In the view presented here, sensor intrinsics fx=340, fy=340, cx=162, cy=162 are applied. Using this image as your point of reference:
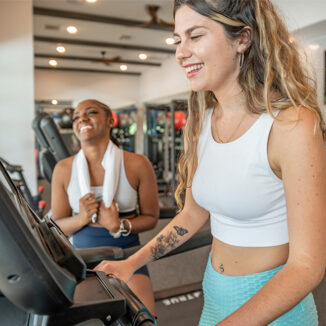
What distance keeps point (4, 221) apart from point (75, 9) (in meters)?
6.82

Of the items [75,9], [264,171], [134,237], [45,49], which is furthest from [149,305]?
[45,49]

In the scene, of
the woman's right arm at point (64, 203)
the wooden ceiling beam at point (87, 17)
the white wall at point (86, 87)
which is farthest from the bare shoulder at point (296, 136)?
the white wall at point (86, 87)

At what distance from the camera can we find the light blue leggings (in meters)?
0.87

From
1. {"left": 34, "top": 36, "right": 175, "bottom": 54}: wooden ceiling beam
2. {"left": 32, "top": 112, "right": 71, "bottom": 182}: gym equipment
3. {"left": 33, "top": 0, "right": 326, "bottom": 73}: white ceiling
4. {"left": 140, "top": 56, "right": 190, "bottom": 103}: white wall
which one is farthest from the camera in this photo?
{"left": 140, "top": 56, "right": 190, "bottom": 103}: white wall

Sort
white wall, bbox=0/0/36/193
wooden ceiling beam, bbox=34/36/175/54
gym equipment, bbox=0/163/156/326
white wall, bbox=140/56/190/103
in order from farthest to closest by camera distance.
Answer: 1. white wall, bbox=140/56/190/103
2. wooden ceiling beam, bbox=34/36/175/54
3. white wall, bbox=0/0/36/193
4. gym equipment, bbox=0/163/156/326

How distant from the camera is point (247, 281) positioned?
3.02 feet

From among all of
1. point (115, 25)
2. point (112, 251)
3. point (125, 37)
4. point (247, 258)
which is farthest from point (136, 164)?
point (125, 37)

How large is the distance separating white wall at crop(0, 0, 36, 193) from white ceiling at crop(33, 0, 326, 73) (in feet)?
7.32

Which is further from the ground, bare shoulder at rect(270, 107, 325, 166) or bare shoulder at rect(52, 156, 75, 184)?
bare shoulder at rect(270, 107, 325, 166)

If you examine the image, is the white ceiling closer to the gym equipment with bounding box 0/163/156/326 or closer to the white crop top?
the white crop top

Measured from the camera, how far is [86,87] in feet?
39.4

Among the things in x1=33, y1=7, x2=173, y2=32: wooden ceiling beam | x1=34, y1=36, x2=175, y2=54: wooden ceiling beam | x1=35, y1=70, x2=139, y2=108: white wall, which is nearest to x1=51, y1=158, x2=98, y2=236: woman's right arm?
x1=33, y1=7, x2=173, y2=32: wooden ceiling beam

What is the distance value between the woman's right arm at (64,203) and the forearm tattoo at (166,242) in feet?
2.38

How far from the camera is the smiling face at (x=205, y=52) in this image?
828mm
